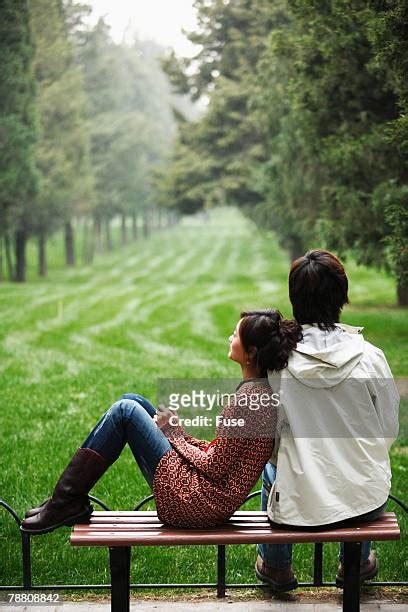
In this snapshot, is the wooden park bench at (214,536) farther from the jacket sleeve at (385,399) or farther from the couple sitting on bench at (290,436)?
the jacket sleeve at (385,399)

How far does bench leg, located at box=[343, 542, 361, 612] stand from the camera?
3.91m

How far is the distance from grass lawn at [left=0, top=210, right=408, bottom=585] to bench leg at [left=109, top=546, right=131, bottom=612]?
1.17 meters

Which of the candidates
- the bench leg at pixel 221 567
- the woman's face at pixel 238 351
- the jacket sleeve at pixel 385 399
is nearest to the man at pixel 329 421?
the jacket sleeve at pixel 385 399

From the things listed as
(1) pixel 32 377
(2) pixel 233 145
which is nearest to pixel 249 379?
(1) pixel 32 377

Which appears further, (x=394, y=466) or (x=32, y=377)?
(x=32, y=377)

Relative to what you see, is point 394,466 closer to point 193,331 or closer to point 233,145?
point 193,331

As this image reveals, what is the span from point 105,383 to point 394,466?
4.86m

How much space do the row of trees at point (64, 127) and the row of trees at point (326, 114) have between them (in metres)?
5.23

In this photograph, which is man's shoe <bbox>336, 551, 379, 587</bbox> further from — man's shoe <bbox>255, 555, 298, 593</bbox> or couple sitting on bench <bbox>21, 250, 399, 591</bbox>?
couple sitting on bench <bbox>21, 250, 399, 591</bbox>

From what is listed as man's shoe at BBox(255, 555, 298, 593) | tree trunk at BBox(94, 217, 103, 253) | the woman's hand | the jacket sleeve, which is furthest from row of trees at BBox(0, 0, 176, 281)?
the jacket sleeve

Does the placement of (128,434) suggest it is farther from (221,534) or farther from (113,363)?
(113,363)

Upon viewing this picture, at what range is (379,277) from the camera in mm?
33438

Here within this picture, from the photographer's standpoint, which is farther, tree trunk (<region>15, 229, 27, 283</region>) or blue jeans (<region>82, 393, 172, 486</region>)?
tree trunk (<region>15, 229, 27, 283</region>)

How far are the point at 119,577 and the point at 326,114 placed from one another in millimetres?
11332
